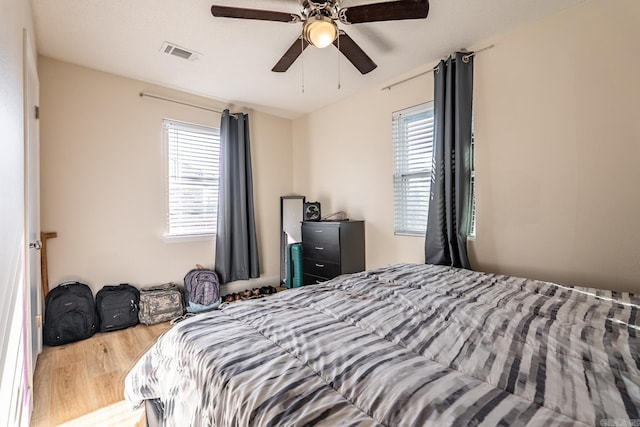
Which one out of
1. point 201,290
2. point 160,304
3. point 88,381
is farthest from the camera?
point 201,290

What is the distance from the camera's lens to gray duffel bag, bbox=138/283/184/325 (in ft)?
9.08

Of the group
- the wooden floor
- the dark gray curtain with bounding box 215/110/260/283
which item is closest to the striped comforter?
the wooden floor

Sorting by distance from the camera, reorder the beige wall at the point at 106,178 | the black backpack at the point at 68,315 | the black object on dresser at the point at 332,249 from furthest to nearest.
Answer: the black object on dresser at the point at 332,249 → the beige wall at the point at 106,178 → the black backpack at the point at 68,315

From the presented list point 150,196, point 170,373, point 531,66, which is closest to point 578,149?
point 531,66

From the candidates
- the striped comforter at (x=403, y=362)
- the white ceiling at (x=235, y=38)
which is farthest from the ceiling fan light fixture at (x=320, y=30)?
the striped comforter at (x=403, y=362)

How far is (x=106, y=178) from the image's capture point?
276 centimetres

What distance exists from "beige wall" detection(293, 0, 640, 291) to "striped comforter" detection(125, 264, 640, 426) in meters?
0.56

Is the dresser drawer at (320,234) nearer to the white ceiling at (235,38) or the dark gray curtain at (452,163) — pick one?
the dark gray curtain at (452,163)

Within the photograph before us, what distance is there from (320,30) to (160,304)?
2801mm

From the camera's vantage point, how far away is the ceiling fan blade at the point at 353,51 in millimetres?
1891

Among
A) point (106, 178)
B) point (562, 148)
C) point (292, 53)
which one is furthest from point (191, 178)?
point (562, 148)

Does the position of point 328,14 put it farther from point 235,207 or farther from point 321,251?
point 235,207

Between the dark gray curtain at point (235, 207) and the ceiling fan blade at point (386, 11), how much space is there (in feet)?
7.10

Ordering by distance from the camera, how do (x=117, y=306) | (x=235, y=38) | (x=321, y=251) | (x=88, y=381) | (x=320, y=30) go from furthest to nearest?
1. (x=321, y=251)
2. (x=117, y=306)
3. (x=235, y=38)
4. (x=88, y=381)
5. (x=320, y=30)
